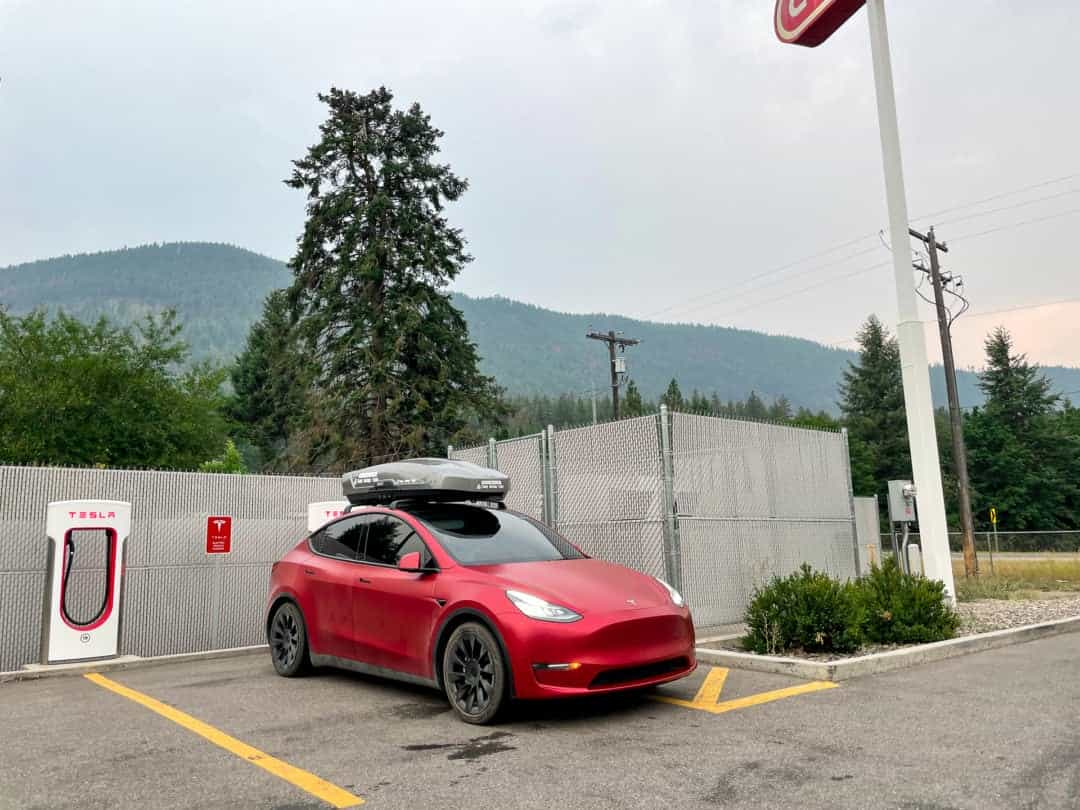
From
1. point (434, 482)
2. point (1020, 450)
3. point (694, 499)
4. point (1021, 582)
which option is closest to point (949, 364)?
point (1021, 582)

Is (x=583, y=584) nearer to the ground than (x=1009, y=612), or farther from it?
farther from it

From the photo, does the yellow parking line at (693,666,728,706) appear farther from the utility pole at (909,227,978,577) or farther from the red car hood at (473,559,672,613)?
the utility pole at (909,227,978,577)

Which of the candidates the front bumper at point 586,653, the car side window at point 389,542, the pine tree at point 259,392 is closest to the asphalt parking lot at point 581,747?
the front bumper at point 586,653

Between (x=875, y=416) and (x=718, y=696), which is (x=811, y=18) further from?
(x=875, y=416)

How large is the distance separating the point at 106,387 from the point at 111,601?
21.8 metres

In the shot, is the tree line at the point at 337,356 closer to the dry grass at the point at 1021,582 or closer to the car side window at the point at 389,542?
the dry grass at the point at 1021,582

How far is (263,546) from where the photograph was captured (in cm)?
1283

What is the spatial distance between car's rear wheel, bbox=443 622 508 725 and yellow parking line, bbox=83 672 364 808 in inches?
55.1

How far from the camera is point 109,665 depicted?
32.6ft

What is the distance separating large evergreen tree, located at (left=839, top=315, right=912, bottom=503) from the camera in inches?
2714

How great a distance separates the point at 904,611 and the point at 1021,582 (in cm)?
1226

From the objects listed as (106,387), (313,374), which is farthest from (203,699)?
(106,387)

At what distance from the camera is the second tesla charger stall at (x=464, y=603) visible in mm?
5824

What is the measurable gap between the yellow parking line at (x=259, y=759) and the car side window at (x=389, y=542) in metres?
1.86
